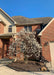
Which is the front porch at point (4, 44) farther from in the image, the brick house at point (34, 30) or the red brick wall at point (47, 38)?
A: the red brick wall at point (47, 38)

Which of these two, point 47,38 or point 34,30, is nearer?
point 47,38

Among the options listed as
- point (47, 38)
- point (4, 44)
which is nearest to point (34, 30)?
point (47, 38)

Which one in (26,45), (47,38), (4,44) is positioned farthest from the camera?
(4,44)

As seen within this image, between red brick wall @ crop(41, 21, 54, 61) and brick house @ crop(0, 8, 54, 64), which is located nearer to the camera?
red brick wall @ crop(41, 21, 54, 61)

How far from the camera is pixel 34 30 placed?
1178cm

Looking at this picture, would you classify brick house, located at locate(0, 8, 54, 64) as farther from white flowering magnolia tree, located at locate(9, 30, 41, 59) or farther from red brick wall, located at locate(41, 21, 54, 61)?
white flowering magnolia tree, located at locate(9, 30, 41, 59)

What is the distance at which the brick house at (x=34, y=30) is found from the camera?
8586mm

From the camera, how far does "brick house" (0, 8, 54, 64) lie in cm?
859

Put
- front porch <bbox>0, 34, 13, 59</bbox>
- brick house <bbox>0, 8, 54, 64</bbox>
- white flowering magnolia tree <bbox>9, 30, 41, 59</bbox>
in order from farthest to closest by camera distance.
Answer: front porch <bbox>0, 34, 13, 59</bbox> → brick house <bbox>0, 8, 54, 64</bbox> → white flowering magnolia tree <bbox>9, 30, 41, 59</bbox>

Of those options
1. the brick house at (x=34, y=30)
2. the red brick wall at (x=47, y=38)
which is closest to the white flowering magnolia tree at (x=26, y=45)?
the red brick wall at (x=47, y=38)

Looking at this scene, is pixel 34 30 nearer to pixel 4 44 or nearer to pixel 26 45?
pixel 26 45

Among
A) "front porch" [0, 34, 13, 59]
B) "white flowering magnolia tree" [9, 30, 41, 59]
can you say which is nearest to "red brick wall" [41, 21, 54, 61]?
"white flowering magnolia tree" [9, 30, 41, 59]

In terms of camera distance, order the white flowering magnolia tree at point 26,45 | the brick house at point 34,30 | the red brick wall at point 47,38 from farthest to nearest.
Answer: the brick house at point 34,30, the red brick wall at point 47,38, the white flowering magnolia tree at point 26,45

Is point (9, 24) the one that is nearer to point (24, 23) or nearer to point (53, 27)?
point (24, 23)
